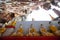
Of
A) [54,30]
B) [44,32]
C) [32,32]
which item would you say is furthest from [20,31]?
[54,30]

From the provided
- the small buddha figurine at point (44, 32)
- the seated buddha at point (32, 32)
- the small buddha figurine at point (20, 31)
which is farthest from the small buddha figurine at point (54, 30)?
the small buddha figurine at point (20, 31)

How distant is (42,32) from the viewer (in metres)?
1.99

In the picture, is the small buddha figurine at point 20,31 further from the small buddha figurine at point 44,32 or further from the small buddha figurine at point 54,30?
the small buddha figurine at point 54,30

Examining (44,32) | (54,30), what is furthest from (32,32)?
(54,30)

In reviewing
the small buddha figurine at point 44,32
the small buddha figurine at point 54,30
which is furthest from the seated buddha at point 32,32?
the small buddha figurine at point 54,30

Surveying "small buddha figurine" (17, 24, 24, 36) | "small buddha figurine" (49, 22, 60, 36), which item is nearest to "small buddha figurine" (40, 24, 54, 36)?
"small buddha figurine" (49, 22, 60, 36)

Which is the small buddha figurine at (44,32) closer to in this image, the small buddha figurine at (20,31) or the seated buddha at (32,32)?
the seated buddha at (32,32)

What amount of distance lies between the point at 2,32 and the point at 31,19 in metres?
0.48

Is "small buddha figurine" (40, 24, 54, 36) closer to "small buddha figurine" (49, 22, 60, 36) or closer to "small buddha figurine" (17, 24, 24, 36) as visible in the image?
"small buddha figurine" (49, 22, 60, 36)

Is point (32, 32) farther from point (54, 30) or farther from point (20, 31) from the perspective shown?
point (54, 30)

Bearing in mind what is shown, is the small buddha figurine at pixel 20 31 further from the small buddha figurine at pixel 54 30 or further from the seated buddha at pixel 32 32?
the small buddha figurine at pixel 54 30

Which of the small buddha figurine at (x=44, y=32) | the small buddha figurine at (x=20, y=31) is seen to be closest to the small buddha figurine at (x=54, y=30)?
the small buddha figurine at (x=44, y=32)

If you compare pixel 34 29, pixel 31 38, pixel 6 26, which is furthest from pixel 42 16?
pixel 6 26

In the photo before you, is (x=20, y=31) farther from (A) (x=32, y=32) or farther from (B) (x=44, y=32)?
(B) (x=44, y=32)
